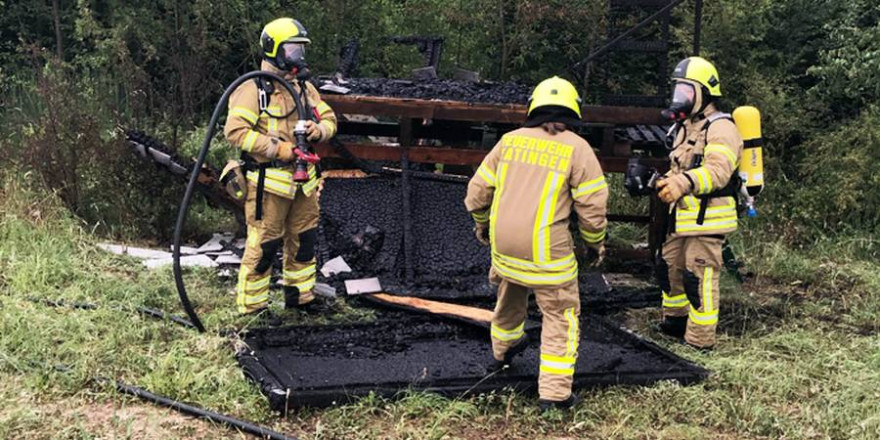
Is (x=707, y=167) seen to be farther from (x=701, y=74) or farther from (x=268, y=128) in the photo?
(x=268, y=128)

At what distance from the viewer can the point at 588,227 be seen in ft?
14.8

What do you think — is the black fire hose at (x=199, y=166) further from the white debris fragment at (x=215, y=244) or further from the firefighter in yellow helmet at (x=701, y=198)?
the firefighter in yellow helmet at (x=701, y=198)

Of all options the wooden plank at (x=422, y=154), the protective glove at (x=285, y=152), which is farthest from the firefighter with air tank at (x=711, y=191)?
the protective glove at (x=285, y=152)

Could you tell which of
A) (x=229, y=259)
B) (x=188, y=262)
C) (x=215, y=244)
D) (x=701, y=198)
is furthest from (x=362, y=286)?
(x=701, y=198)

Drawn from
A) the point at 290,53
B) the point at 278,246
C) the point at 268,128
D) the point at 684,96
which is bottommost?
the point at 278,246

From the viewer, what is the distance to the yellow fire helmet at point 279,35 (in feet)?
18.0

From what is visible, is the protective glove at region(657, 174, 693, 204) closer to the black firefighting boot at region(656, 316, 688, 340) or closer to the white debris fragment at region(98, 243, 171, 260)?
the black firefighting boot at region(656, 316, 688, 340)

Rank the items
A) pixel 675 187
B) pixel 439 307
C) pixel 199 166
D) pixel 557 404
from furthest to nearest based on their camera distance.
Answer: pixel 439 307
pixel 675 187
pixel 199 166
pixel 557 404

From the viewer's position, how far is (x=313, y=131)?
18.0 ft

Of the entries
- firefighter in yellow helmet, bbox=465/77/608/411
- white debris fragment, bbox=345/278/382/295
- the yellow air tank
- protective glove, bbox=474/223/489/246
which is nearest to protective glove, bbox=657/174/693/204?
the yellow air tank

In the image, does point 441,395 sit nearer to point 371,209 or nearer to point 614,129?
point 371,209

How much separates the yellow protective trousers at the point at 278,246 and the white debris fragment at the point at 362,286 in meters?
0.46

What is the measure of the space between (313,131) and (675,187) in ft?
7.88

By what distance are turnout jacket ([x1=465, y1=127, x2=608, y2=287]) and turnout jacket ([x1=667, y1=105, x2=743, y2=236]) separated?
1143 mm
